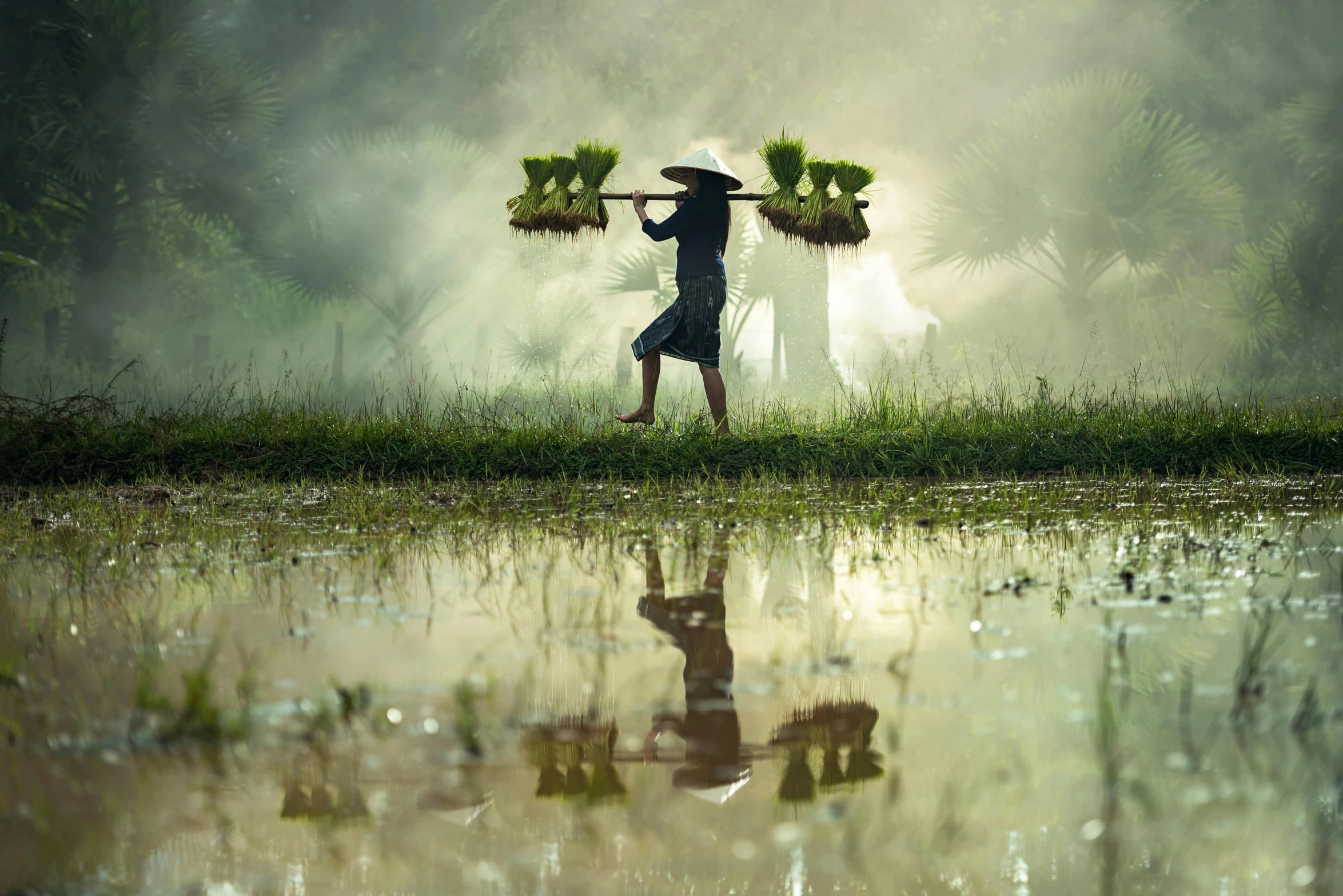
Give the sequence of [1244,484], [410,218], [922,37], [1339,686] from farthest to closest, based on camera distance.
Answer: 1. [922,37]
2. [410,218]
3. [1244,484]
4. [1339,686]

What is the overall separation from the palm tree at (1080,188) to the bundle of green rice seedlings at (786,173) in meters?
19.9

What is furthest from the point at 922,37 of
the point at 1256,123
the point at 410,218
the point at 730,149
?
the point at 410,218

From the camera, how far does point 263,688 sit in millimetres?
2250

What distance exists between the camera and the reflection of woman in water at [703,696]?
1753 millimetres

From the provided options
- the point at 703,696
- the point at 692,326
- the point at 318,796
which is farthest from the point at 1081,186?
the point at 318,796

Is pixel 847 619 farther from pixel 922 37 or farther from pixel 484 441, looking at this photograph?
pixel 922 37

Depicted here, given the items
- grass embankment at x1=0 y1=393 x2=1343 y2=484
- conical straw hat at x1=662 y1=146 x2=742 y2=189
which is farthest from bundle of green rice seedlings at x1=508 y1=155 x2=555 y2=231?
grass embankment at x1=0 y1=393 x2=1343 y2=484

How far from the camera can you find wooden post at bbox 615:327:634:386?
20.9 metres

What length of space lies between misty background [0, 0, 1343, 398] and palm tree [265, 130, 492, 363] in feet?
0.27

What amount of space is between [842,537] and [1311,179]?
30.0m

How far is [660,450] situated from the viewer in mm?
7500

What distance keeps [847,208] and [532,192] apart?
9.40 feet

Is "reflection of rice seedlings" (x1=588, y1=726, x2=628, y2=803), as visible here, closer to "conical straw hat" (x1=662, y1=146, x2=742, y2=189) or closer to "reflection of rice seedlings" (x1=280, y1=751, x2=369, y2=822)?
"reflection of rice seedlings" (x1=280, y1=751, x2=369, y2=822)

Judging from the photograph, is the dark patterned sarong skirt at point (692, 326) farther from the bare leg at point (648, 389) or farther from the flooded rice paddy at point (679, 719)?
the flooded rice paddy at point (679, 719)
